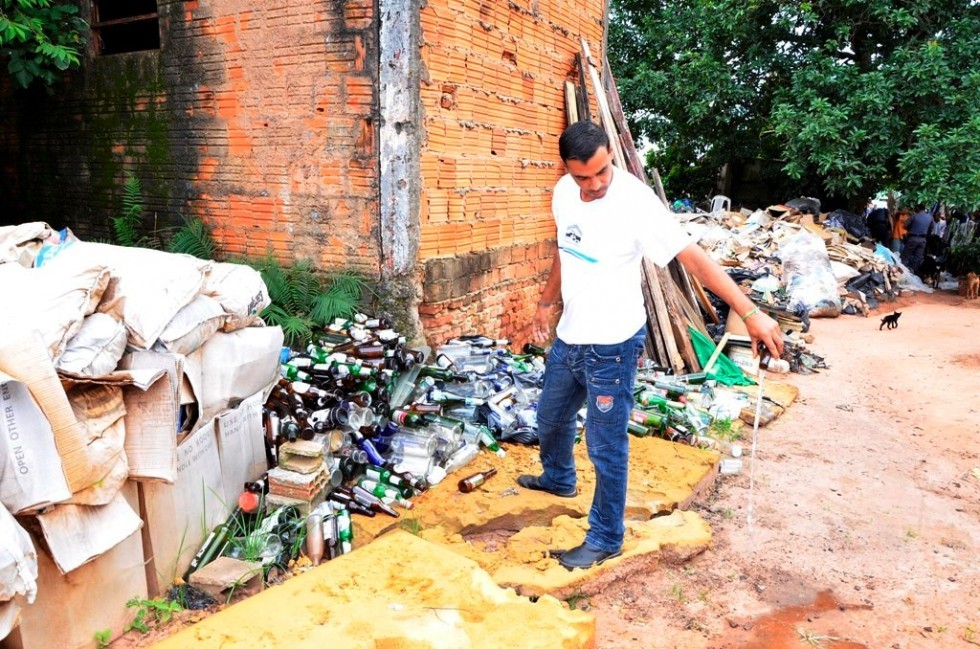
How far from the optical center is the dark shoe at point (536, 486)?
3764 mm

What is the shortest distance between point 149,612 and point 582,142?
103 inches

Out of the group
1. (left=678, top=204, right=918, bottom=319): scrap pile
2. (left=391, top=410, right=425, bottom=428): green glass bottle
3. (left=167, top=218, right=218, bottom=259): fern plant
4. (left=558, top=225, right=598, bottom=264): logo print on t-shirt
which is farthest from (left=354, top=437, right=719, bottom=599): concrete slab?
(left=678, top=204, right=918, bottom=319): scrap pile

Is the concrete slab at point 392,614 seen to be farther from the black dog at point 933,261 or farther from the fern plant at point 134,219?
the black dog at point 933,261

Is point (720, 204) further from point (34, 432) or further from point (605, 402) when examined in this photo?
point (34, 432)

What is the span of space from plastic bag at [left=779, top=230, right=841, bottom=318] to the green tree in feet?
32.8

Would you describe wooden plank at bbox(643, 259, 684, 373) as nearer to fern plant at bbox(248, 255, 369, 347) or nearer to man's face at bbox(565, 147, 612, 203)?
fern plant at bbox(248, 255, 369, 347)

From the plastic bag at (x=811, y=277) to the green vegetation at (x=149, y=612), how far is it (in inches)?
403

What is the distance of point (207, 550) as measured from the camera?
310cm

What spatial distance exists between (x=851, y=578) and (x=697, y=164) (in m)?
18.0

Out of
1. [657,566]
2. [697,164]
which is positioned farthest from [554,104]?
[697,164]

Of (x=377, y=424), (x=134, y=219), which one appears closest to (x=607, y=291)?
(x=377, y=424)

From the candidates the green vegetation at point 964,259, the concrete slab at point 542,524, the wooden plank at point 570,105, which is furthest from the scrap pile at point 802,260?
the concrete slab at point 542,524

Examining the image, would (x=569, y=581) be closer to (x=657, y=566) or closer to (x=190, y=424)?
(x=657, y=566)

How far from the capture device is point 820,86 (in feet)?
41.8
